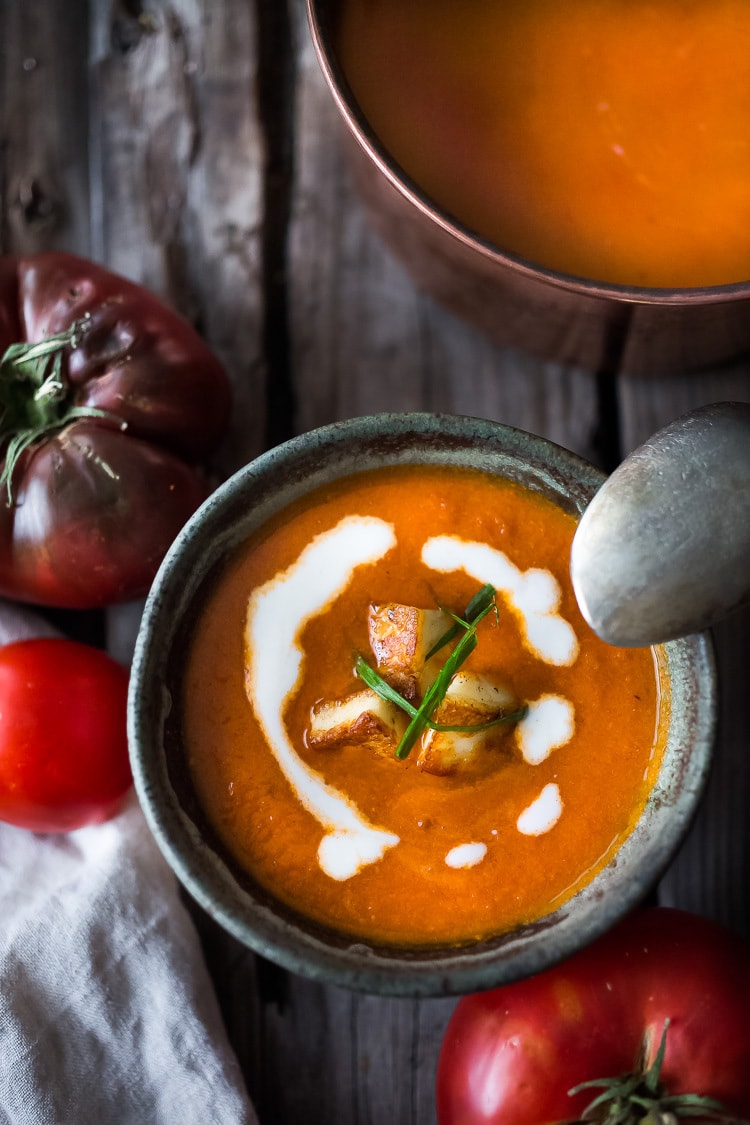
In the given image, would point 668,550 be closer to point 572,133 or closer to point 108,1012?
point 572,133

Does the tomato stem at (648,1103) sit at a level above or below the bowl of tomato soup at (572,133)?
below

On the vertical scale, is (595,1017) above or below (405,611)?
below

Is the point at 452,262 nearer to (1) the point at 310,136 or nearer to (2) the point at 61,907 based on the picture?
(1) the point at 310,136

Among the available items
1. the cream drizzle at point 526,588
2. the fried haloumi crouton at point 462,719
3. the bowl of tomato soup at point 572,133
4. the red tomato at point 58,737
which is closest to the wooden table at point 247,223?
the red tomato at point 58,737

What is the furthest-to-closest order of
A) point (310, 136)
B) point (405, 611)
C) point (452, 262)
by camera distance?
1. point (310, 136)
2. point (452, 262)
3. point (405, 611)

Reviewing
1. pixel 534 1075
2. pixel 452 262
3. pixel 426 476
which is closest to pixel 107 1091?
pixel 534 1075

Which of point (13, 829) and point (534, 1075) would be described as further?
point (13, 829)

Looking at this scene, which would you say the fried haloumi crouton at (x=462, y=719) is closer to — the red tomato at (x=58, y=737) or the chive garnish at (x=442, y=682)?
the chive garnish at (x=442, y=682)
